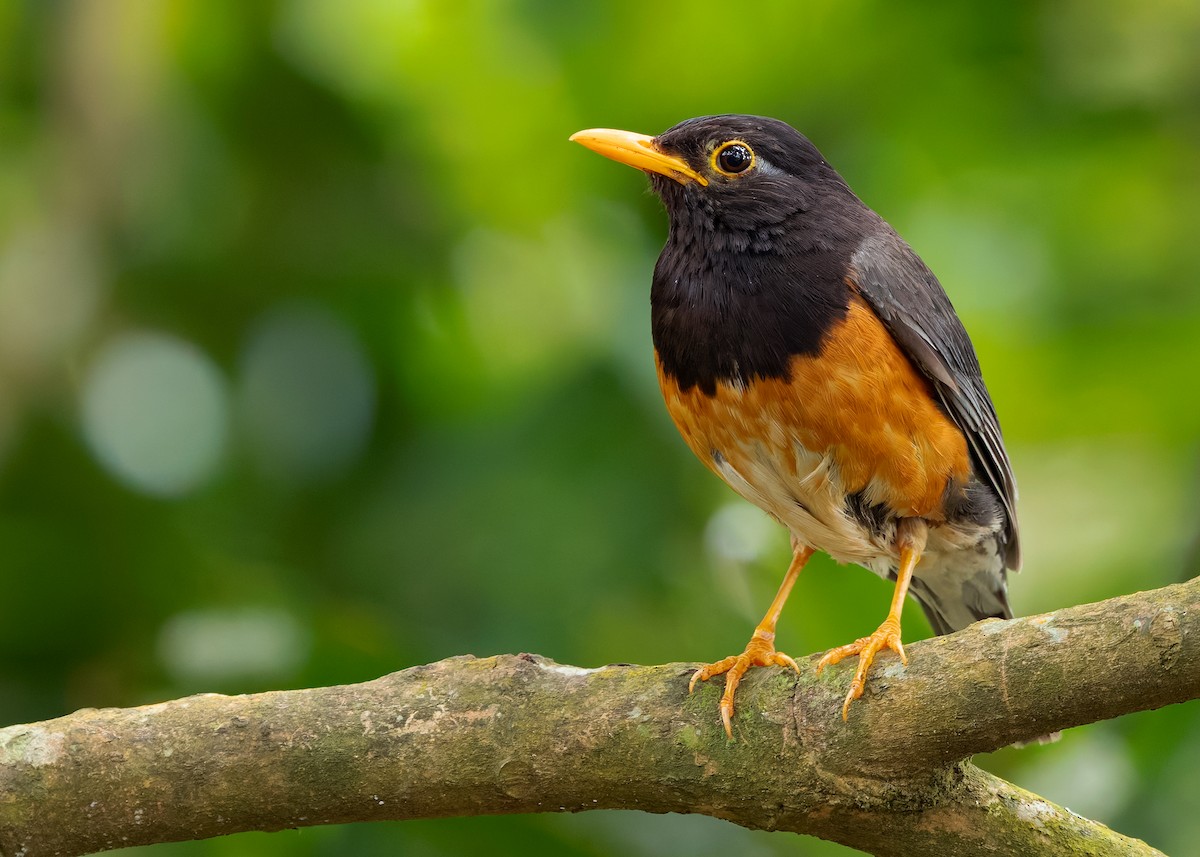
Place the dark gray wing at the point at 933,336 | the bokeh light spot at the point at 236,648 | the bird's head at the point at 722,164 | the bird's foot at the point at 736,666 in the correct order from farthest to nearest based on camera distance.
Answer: the bokeh light spot at the point at 236,648 < the bird's head at the point at 722,164 < the dark gray wing at the point at 933,336 < the bird's foot at the point at 736,666

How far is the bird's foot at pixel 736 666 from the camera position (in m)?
3.26

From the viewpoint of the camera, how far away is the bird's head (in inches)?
171

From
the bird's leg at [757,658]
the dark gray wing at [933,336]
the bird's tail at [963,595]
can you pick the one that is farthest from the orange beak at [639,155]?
the bird's tail at [963,595]

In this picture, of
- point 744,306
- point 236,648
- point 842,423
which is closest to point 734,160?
point 744,306

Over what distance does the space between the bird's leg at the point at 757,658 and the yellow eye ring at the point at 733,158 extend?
4.14 ft

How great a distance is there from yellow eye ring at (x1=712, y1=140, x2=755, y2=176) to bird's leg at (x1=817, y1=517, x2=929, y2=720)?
4.11 feet

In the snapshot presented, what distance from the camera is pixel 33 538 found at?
5.31 metres

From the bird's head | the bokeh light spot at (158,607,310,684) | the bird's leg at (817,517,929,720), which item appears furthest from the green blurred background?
the bird's head

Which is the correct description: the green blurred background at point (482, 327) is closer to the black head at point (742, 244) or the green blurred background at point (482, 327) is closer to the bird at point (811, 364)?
the bird at point (811, 364)

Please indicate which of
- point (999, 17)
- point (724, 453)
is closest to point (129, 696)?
point (724, 453)

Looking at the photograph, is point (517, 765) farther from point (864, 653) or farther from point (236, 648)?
point (236, 648)

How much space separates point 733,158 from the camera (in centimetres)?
441

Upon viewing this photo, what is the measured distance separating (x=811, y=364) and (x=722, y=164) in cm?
86

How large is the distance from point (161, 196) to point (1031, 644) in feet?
15.9
